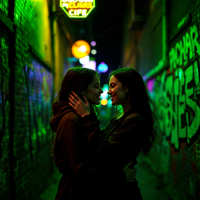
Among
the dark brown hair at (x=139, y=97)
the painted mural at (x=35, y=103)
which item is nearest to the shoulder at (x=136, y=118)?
the dark brown hair at (x=139, y=97)

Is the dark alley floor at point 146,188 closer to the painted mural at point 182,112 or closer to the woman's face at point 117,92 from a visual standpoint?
the painted mural at point 182,112

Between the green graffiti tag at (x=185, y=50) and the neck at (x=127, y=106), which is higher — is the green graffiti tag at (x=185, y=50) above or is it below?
above

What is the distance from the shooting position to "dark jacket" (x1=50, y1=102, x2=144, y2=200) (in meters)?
2.05

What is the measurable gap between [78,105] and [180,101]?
11.2 ft

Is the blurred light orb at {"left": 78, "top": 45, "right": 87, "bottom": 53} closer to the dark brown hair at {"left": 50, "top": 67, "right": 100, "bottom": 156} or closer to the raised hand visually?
the dark brown hair at {"left": 50, "top": 67, "right": 100, "bottom": 156}

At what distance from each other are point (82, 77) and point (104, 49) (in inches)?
1135

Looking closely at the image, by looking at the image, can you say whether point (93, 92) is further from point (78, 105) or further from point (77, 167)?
point (77, 167)

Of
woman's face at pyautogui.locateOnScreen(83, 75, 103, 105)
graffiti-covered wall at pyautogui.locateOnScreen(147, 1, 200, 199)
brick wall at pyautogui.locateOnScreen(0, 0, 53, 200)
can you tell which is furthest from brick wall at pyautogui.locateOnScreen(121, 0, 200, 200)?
brick wall at pyautogui.locateOnScreen(0, 0, 53, 200)

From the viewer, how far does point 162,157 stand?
23.1 ft

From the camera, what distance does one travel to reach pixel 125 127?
2248 millimetres

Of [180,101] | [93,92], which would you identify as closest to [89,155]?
[93,92]

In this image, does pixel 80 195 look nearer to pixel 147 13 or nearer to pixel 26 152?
pixel 26 152

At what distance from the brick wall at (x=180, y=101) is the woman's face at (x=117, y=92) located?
A: 1.88m

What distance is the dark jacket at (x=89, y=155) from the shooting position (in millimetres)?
2049
